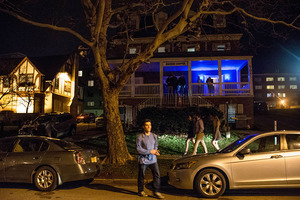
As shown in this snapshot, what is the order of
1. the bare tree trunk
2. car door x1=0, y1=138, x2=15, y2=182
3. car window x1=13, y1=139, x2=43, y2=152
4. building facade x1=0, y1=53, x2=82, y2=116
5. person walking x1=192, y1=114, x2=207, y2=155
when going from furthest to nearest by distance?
building facade x1=0, y1=53, x2=82, y2=116 → person walking x1=192, y1=114, x2=207, y2=155 → the bare tree trunk → car window x1=13, y1=139, x2=43, y2=152 → car door x1=0, y1=138, x2=15, y2=182

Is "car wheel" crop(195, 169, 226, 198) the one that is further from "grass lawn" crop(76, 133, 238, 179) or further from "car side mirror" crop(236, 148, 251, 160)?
"grass lawn" crop(76, 133, 238, 179)

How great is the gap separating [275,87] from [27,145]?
8444 cm

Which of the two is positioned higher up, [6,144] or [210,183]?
[6,144]

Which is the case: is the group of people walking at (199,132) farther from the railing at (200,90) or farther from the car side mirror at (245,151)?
the railing at (200,90)

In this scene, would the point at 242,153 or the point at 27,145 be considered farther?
the point at 27,145

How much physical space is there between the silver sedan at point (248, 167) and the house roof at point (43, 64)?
28.9 m

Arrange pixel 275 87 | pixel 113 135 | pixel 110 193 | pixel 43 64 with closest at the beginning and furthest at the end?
pixel 110 193 → pixel 113 135 → pixel 43 64 → pixel 275 87

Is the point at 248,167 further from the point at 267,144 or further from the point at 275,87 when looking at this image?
the point at 275,87

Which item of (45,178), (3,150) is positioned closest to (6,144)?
(3,150)

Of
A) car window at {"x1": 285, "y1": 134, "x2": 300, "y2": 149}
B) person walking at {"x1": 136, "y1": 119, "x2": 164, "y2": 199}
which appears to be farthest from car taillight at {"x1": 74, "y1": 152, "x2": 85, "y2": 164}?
car window at {"x1": 285, "y1": 134, "x2": 300, "y2": 149}

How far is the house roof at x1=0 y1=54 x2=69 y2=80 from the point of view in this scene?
31.4m

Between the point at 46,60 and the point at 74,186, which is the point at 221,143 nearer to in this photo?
the point at 74,186

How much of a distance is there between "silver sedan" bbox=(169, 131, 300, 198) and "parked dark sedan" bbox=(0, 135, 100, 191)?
2.39 m

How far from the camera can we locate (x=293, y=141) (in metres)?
5.64
